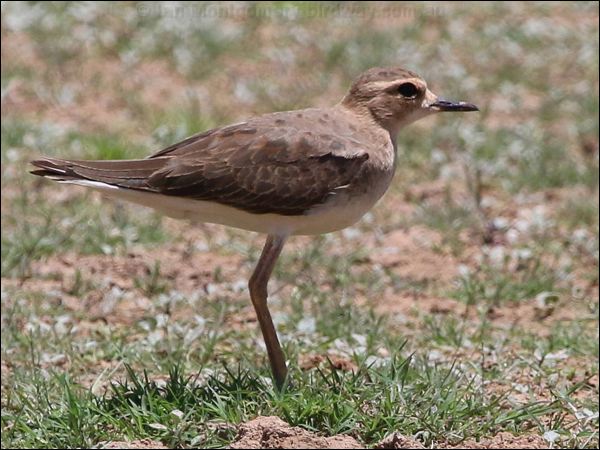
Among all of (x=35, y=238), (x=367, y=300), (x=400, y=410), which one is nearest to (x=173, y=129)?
(x=35, y=238)

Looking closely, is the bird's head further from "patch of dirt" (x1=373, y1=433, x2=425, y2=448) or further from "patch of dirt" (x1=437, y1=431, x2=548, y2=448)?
"patch of dirt" (x1=373, y1=433, x2=425, y2=448)

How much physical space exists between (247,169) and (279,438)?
1.45 m

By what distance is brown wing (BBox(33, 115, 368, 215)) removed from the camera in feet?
19.5

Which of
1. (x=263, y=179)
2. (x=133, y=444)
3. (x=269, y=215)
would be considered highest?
(x=263, y=179)

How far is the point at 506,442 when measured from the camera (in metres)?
5.62

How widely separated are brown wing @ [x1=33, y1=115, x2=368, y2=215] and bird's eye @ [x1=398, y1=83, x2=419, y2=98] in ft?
1.98

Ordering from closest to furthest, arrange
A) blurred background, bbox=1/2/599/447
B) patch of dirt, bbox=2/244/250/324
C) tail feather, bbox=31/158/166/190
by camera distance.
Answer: tail feather, bbox=31/158/166/190, blurred background, bbox=1/2/599/447, patch of dirt, bbox=2/244/250/324

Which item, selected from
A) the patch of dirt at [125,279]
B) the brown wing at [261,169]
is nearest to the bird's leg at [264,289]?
the brown wing at [261,169]

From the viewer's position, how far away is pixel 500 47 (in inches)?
516

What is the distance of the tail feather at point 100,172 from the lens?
5922mm

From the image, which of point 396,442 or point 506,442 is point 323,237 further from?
point 396,442

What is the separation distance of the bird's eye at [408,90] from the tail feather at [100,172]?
1.38 meters

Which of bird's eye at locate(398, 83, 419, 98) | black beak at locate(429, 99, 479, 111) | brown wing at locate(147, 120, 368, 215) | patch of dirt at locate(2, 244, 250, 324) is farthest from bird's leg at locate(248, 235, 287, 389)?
patch of dirt at locate(2, 244, 250, 324)

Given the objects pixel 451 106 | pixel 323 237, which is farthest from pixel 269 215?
pixel 323 237
